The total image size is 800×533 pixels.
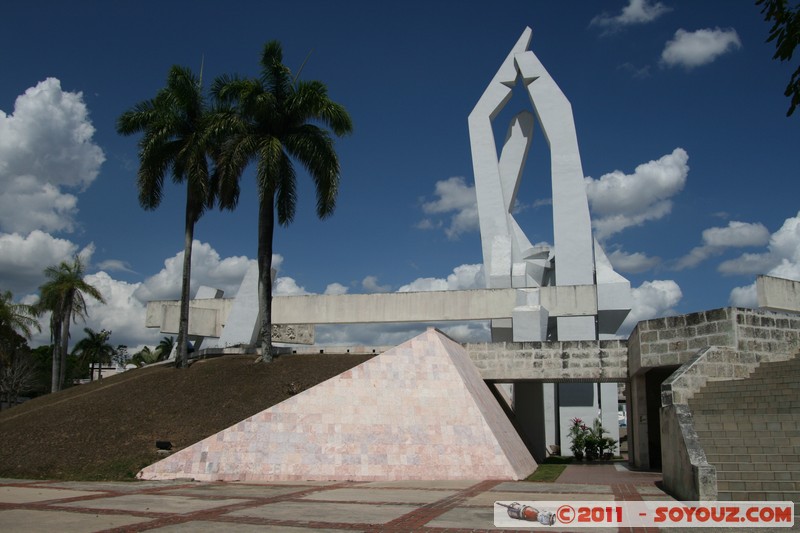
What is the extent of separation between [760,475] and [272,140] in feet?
49.1

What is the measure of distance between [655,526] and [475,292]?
1628 cm

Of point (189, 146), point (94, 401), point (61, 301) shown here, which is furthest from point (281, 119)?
point (61, 301)

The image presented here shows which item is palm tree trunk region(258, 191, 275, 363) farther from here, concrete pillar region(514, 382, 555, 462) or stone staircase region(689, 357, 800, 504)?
stone staircase region(689, 357, 800, 504)

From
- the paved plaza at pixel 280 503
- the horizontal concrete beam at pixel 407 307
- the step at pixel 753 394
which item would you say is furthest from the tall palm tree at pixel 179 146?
the step at pixel 753 394

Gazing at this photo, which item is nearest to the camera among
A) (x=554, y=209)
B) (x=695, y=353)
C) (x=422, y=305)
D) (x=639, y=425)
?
(x=695, y=353)

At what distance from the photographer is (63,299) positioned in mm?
32188

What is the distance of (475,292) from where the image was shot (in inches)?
928

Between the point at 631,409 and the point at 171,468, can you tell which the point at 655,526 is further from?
the point at 631,409

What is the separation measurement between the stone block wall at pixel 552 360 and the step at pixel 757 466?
840cm

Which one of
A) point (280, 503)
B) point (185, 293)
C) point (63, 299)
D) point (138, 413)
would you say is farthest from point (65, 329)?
point (280, 503)

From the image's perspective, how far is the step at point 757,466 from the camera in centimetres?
950

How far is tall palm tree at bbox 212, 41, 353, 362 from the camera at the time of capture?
19312mm

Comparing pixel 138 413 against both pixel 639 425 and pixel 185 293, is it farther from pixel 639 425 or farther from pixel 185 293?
pixel 639 425

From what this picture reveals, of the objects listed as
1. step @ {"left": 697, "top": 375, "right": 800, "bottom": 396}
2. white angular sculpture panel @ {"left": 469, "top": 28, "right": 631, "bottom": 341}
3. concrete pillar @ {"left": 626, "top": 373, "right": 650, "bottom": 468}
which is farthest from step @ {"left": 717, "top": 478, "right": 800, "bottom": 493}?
white angular sculpture panel @ {"left": 469, "top": 28, "right": 631, "bottom": 341}
